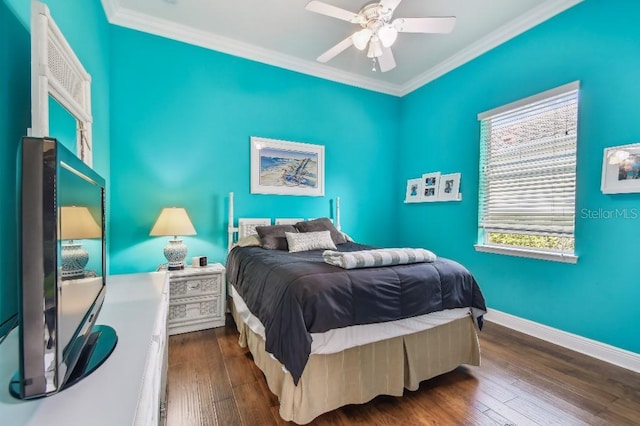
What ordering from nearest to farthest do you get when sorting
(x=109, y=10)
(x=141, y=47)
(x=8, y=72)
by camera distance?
(x=8, y=72) → (x=109, y=10) → (x=141, y=47)

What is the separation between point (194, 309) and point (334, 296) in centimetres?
184

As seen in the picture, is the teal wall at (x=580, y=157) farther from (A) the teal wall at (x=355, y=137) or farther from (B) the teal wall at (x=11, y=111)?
(B) the teal wall at (x=11, y=111)

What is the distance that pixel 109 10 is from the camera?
105 inches

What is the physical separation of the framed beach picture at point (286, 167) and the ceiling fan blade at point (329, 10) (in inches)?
65.8

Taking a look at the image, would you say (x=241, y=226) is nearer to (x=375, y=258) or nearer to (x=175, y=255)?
(x=175, y=255)

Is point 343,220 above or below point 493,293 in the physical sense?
above

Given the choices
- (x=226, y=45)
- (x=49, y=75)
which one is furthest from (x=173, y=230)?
(x=226, y=45)

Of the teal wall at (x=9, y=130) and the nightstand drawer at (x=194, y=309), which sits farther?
the nightstand drawer at (x=194, y=309)

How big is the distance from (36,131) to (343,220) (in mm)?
3337

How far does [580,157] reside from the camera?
7.97ft

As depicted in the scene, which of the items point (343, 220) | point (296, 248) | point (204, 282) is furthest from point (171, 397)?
point (343, 220)

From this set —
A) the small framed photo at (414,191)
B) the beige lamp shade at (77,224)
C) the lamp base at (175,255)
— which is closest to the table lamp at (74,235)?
the beige lamp shade at (77,224)

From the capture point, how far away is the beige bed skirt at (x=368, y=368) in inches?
59.5

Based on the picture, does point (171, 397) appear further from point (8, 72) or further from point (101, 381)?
point (8, 72)
